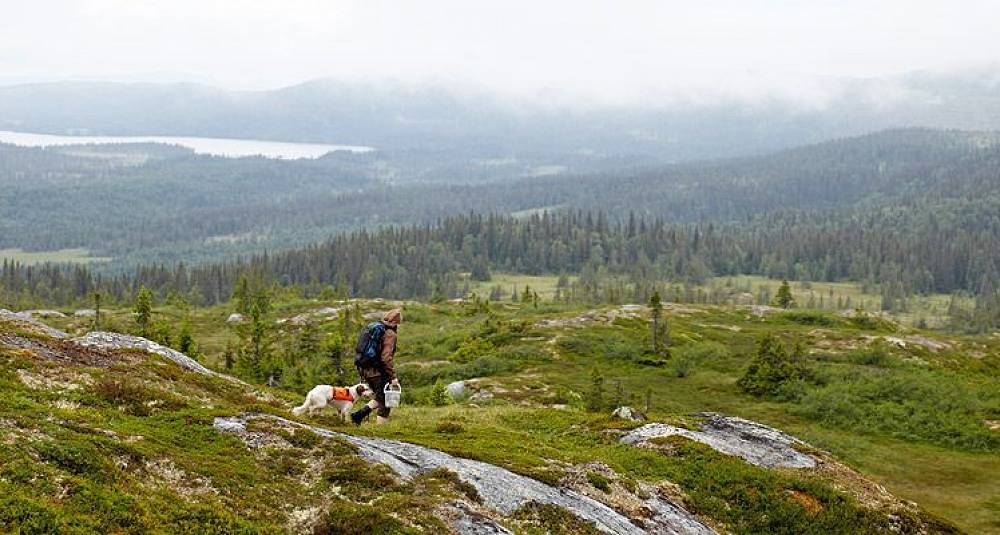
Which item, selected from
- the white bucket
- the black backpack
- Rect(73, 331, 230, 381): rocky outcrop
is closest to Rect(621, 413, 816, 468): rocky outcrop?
the white bucket

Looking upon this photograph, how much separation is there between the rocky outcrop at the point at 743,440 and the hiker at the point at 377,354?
980cm

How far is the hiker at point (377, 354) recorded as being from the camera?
27.7 metres

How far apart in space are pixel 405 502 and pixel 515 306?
452 feet

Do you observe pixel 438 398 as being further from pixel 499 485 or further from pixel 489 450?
pixel 499 485

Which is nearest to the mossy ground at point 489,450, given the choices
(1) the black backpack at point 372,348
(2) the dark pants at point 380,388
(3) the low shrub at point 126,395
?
(3) the low shrub at point 126,395

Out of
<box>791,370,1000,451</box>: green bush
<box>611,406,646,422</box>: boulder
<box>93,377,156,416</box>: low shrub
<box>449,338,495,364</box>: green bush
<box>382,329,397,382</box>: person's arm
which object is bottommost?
<box>449,338,495,364</box>: green bush

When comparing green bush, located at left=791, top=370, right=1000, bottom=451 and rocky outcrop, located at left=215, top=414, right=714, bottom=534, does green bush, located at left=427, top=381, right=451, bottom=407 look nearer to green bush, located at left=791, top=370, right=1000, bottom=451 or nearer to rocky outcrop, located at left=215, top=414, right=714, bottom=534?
green bush, located at left=791, top=370, right=1000, bottom=451

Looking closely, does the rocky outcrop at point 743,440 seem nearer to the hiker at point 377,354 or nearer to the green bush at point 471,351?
the hiker at point 377,354

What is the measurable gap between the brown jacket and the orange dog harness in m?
1.00

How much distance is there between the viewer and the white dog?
28.1 meters

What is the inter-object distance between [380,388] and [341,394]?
1.42 meters

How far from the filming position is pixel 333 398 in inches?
1112

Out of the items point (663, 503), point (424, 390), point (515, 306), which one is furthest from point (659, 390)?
point (515, 306)

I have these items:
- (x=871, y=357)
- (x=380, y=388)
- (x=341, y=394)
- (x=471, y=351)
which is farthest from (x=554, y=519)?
(x=871, y=357)
